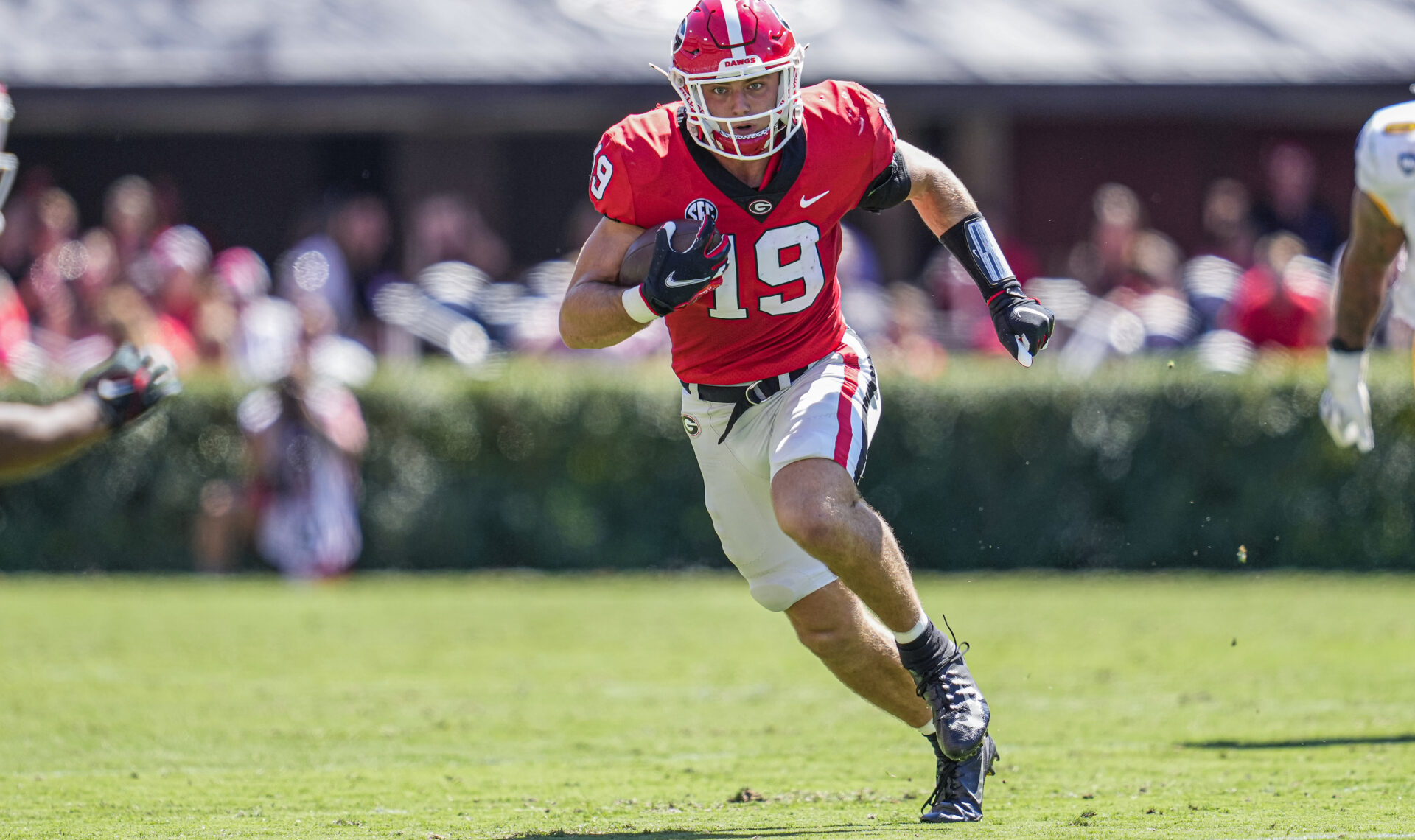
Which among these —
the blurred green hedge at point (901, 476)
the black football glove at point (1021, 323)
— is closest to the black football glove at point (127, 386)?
the black football glove at point (1021, 323)

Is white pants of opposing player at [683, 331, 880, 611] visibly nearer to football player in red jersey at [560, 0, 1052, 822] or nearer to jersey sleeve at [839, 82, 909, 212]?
football player in red jersey at [560, 0, 1052, 822]

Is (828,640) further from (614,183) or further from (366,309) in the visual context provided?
(366,309)

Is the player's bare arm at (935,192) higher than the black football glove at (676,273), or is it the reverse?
the player's bare arm at (935,192)

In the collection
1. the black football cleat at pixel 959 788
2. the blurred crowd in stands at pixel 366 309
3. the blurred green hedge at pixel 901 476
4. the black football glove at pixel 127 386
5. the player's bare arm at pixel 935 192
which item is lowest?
the blurred green hedge at pixel 901 476

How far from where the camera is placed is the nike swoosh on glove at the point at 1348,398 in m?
6.24

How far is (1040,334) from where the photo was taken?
17.1 feet

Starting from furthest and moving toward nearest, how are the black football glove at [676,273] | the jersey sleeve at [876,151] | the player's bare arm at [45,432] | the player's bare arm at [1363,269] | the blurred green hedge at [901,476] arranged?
the blurred green hedge at [901,476]
the player's bare arm at [1363,269]
the jersey sleeve at [876,151]
the player's bare arm at [45,432]
the black football glove at [676,273]

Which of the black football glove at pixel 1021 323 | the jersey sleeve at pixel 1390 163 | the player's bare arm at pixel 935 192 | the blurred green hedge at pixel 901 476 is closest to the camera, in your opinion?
the black football glove at pixel 1021 323

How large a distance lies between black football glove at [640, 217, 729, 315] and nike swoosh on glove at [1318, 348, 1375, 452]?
2587 mm

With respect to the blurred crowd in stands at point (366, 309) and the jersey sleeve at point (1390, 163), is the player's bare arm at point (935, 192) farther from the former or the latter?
the blurred crowd in stands at point (366, 309)

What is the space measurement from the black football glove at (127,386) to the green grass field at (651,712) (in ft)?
3.69

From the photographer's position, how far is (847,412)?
515 cm

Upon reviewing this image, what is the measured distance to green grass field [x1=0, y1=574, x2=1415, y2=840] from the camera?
5129 millimetres

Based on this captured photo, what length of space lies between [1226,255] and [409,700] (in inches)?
299
